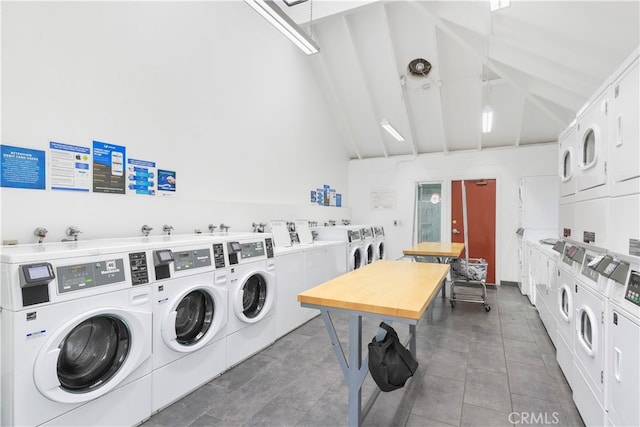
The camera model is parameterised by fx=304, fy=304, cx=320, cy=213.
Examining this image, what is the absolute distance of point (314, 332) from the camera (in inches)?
134

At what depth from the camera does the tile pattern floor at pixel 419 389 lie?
193cm

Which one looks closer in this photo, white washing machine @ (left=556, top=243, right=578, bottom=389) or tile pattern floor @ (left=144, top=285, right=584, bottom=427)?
tile pattern floor @ (left=144, top=285, right=584, bottom=427)

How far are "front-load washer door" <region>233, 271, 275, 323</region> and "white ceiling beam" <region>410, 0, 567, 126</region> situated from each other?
3631 mm

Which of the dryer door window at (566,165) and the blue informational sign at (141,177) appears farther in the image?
the blue informational sign at (141,177)

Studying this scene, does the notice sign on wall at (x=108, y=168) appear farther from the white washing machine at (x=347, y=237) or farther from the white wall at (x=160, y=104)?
the white washing machine at (x=347, y=237)

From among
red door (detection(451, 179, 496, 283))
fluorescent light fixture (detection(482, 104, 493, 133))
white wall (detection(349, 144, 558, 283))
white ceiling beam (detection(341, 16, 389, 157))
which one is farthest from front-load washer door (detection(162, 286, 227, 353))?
red door (detection(451, 179, 496, 283))

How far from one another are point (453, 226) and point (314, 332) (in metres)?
4.03

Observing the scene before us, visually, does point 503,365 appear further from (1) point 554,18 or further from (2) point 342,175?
(2) point 342,175

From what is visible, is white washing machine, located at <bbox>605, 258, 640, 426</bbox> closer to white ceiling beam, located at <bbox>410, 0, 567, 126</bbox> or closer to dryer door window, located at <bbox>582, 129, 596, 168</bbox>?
dryer door window, located at <bbox>582, 129, 596, 168</bbox>

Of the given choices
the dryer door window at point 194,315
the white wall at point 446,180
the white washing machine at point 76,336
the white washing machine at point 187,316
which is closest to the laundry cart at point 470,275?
the white wall at point 446,180

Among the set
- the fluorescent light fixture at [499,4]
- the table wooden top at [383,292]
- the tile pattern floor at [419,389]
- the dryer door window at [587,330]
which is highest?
the fluorescent light fixture at [499,4]

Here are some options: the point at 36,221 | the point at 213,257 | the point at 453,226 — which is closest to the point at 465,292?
the point at 453,226

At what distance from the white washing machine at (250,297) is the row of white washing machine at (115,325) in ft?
0.04

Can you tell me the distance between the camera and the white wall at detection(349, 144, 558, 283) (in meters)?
5.59
